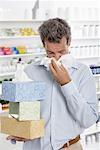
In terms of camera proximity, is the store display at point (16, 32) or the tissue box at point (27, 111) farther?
the store display at point (16, 32)

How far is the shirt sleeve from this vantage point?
1499 millimetres

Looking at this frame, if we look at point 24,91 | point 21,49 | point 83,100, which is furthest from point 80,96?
point 21,49

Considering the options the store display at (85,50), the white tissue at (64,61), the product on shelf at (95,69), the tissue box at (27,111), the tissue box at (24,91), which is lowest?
the product on shelf at (95,69)

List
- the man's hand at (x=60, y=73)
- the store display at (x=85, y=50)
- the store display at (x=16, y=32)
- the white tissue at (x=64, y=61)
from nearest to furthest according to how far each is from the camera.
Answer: the man's hand at (x=60, y=73), the white tissue at (x=64, y=61), the store display at (x=16, y=32), the store display at (x=85, y=50)

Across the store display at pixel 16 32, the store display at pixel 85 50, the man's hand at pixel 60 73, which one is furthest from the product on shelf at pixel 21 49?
the man's hand at pixel 60 73

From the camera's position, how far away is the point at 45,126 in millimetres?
1587

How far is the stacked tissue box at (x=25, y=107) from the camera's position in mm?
1490

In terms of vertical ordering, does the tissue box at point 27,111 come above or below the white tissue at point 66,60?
below

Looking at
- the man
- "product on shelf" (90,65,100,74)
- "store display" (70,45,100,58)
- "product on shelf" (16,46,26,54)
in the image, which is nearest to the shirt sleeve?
the man

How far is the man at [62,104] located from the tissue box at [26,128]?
0.04 m

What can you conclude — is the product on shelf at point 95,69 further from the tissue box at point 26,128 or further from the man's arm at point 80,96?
the tissue box at point 26,128

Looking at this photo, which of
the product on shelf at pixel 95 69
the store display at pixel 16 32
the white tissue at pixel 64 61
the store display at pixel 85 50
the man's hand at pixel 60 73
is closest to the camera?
the man's hand at pixel 60 73

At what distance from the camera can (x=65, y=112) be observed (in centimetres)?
158

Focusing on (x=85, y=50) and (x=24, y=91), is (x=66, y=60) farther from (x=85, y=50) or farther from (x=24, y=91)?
(x=85, y=50)
